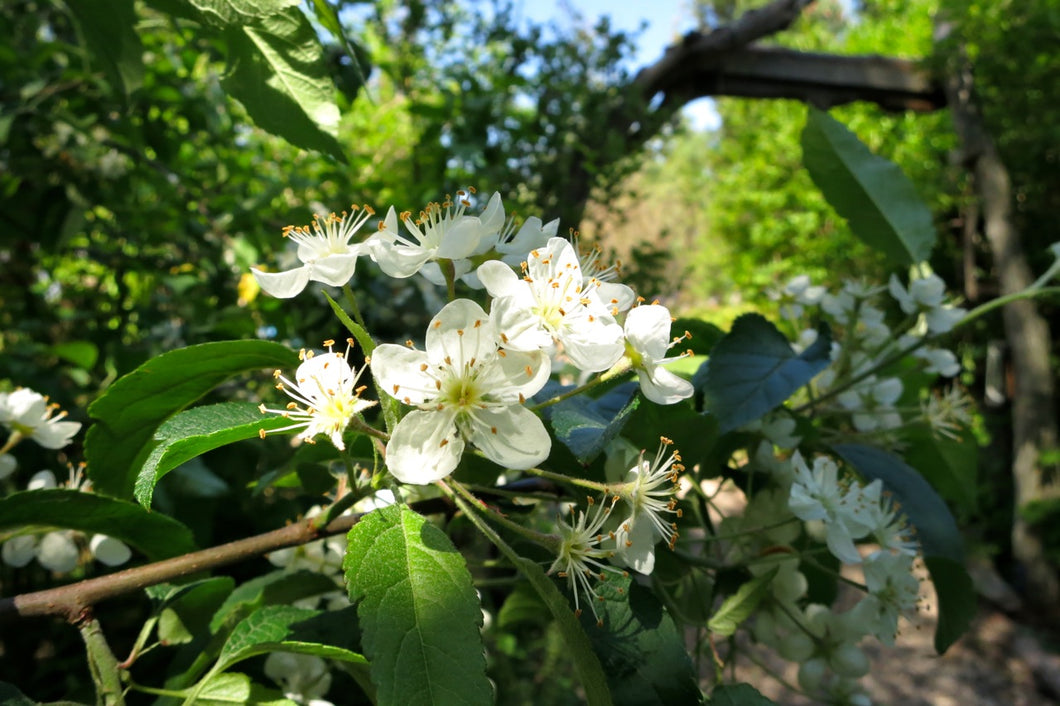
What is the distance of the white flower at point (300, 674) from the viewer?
84 cm

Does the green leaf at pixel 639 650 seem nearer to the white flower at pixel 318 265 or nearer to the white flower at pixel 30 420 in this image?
the white flower at pixel 318 265

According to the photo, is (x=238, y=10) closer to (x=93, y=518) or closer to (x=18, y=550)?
(x=93, y=518)

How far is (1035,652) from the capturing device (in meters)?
4.07

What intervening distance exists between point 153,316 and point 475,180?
0.89 metres

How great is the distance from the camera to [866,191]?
106 centimetres

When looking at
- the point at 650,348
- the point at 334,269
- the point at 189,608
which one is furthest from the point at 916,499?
the point at 189,608

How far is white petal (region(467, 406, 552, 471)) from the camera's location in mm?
561

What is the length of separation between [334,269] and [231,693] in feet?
1.25

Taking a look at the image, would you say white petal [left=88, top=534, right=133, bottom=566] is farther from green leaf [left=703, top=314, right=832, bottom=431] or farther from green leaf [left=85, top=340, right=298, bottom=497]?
green leaf [left=703, top=314, right=832, bottom=431]

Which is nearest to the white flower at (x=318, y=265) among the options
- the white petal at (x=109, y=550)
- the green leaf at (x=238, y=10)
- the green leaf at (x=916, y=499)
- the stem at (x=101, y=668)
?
the green leaf at (x=238, y=10)

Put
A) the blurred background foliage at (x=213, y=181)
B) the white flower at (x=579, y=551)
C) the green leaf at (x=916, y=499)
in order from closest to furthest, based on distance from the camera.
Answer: the white flower at (x=579, y=551) → the green leaf at (x=916, y=499) → the blurred background foliage at (x=213, y=181)

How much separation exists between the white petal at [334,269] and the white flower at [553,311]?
0.12 m

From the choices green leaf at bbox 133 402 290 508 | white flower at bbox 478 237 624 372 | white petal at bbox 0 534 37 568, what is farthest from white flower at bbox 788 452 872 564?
white petal at bbox 0 534 37 568

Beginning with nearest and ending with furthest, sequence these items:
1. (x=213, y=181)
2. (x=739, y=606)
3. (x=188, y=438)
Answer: (x=188, y=438)
(x=739, y=606)
(x=213, y=181)
